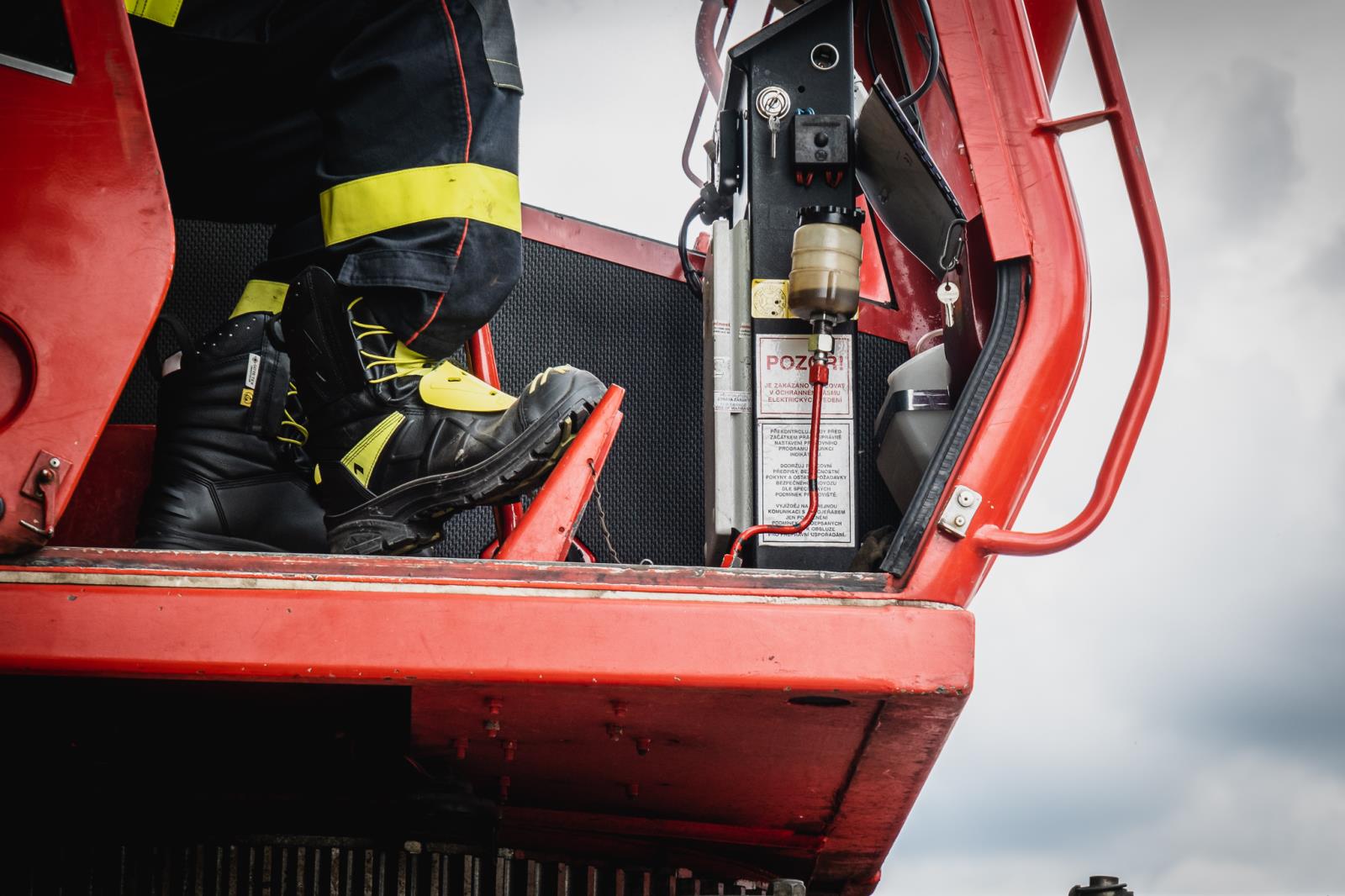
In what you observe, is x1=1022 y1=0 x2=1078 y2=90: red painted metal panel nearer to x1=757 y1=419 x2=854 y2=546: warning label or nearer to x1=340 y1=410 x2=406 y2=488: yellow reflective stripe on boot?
x1=757 y1=419 x2=854 y2=546: warning label

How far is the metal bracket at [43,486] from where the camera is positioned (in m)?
1.64

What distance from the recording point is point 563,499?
6.64 ft

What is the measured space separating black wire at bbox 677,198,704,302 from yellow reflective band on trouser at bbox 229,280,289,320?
96 cm

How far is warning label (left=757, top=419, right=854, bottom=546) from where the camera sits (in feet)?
7.50

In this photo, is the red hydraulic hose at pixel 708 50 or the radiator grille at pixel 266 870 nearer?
the radiator grille at pixel 266 870

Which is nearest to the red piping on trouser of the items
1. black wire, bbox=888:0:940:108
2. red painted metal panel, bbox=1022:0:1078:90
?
black wire, bbox=888:0:940:108

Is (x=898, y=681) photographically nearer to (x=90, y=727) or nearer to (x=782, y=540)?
(x=782, y=540)

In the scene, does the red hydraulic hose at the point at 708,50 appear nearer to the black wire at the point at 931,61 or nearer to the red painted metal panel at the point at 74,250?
the black wire at the point at 931,61

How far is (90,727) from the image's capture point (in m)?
1.91

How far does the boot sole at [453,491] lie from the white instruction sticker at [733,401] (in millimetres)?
344

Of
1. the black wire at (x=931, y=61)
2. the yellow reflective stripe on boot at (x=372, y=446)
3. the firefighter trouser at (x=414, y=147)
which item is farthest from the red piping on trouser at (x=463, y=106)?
the black wire at (x=931, y=61)

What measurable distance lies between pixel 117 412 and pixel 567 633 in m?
1.62

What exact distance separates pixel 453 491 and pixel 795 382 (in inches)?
26.4

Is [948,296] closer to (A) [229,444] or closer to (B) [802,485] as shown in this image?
(B) [802,485]
